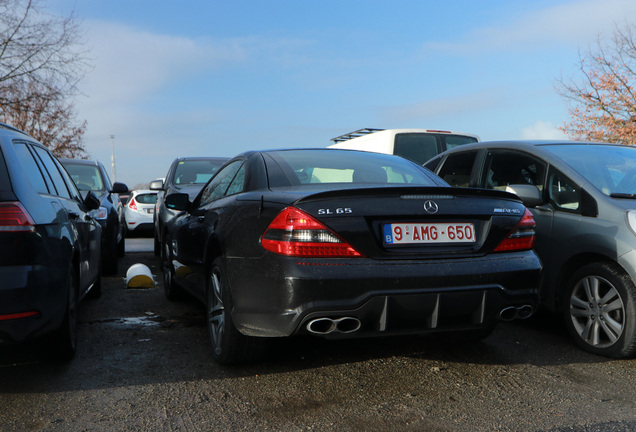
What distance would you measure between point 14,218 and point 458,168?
4194mm

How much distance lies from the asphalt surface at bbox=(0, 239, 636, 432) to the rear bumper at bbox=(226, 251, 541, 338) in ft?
1.29

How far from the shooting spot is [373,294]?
3152 mm

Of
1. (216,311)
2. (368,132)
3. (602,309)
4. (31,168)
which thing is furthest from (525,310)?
(368,132)

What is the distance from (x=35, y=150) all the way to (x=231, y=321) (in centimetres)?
210

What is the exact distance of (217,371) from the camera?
3789 mm

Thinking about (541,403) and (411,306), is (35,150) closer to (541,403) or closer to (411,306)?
(411,306)

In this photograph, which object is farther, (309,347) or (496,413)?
(309,347)

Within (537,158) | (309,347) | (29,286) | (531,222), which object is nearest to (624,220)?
(531,222)

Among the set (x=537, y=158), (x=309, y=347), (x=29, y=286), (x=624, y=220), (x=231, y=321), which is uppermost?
(x=537, y=158)

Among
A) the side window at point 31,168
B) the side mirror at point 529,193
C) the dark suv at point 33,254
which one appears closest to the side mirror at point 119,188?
the dark suv at point 33,254

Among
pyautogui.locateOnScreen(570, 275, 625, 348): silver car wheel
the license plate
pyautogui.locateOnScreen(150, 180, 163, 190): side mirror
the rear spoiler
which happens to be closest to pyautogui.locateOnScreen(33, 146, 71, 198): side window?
the rear spoiler

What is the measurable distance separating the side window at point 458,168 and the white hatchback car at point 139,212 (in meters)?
11.9

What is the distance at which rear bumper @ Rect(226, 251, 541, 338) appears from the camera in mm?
3135

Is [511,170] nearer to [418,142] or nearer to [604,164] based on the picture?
[604,164]
